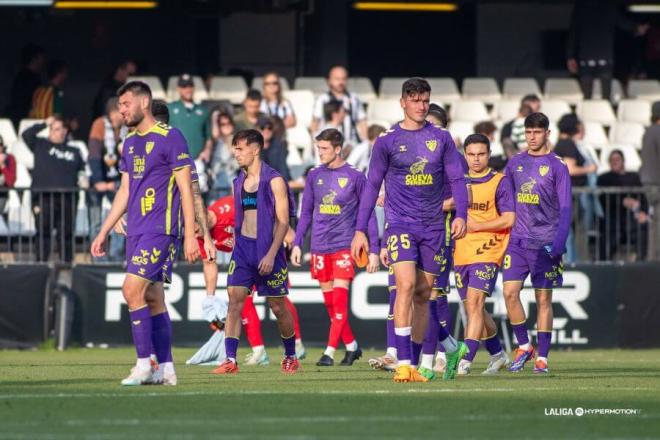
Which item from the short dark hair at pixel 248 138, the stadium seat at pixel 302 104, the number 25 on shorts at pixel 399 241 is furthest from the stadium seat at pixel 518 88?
the number 25 on shorts at pixel 399 241

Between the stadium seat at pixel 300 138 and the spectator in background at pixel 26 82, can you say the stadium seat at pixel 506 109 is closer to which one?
the stadium seat at pixel 300 138

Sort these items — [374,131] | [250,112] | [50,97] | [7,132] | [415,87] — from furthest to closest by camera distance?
[50,97] < [7,132] < [250,112] < [374,131] < [415,87]

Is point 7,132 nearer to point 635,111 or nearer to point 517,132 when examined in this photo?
point 517,132

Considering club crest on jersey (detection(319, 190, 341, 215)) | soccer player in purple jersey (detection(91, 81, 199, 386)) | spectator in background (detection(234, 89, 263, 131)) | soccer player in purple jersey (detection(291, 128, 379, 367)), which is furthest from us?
spectator in background (detection(234, 89, 263, 131))

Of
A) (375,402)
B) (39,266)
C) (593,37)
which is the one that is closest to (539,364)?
(375,402)

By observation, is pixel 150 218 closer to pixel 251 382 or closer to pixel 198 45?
pixel 251 382

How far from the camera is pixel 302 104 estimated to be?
977 inches

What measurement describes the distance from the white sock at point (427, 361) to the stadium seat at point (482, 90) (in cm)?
1375

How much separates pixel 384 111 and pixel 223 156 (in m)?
4.75

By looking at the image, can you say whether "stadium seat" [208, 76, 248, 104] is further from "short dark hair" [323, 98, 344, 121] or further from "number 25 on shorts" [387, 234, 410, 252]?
"number 25 on shorts" [387, 234, 410, 252]

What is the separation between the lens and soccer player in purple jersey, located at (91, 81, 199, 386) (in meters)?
12.0

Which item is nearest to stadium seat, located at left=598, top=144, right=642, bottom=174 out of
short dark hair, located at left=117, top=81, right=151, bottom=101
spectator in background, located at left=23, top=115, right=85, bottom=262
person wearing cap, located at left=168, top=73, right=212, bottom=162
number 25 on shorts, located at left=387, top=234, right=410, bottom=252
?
person wearing cap, located at left=168, top=73, right=212, bottom=162

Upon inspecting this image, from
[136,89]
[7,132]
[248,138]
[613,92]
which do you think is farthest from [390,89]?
[136,89]

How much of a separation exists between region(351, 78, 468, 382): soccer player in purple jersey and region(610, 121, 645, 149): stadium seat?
12779 millimetres
